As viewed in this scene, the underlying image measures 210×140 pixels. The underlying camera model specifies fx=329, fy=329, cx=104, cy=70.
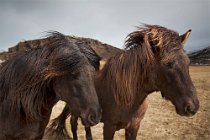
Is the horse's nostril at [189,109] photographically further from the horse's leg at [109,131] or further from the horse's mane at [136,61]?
the horse's leg at [109,131]

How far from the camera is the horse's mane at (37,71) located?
152 inches

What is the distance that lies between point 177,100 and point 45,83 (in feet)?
6.20

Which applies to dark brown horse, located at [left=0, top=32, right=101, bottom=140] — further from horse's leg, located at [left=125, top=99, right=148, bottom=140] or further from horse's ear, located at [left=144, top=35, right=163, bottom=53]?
horse's leg, located at [left=125, top=99, right=148, bottom=140]

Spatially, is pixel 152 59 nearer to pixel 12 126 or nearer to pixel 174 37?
pixel 174 37

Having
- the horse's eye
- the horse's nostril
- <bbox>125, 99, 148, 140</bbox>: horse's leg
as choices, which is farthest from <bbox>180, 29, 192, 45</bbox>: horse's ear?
<bbox>125, 99, 148, 140</bbox>: horse's leg

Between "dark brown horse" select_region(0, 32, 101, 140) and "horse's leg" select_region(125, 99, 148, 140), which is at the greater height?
"dark brown horse" select_region(0, 32, 101, 140)

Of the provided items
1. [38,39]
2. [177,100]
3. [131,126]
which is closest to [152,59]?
[177,100]

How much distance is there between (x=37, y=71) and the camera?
13.0 ft

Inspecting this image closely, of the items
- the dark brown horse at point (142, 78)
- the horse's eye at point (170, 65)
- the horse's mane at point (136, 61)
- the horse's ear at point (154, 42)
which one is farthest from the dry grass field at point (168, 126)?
the horse's eye at point (170, 65)

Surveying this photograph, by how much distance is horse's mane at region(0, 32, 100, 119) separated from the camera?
12.7 ft

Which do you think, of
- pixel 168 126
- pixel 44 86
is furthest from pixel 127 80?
pixel 168 126

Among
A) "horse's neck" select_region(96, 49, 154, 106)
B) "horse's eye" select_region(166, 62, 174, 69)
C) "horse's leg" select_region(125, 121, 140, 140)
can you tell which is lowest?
"horse's leg" select_region(125, 121, 140, 140)

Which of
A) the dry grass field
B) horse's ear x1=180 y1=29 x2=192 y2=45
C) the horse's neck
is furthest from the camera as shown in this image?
the dry grass field

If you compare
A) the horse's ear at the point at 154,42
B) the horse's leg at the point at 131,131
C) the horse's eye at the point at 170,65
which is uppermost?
the horse's ear at the point at 154,42
